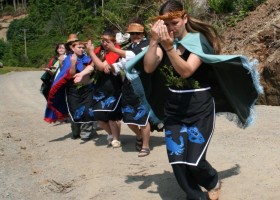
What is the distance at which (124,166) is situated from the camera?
5973 mm

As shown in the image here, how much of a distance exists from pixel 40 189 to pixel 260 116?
3.99m

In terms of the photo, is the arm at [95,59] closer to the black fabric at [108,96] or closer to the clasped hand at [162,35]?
the black fabric at [108,96]

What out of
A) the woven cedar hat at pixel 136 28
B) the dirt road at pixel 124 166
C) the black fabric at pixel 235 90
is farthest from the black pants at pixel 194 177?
the woven cedar hat at pixel 136 28

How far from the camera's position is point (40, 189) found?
567 centimetres

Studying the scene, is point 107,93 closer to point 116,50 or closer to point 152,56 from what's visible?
point 116,50

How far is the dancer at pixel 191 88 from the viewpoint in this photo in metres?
4.12

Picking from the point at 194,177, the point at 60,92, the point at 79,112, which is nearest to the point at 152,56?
the point at 194,177

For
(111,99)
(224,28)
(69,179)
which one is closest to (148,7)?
(224,28)

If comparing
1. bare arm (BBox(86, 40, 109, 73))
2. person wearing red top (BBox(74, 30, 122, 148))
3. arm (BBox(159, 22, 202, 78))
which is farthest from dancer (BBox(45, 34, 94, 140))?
arm (BBox(159, 22, 202, 78))

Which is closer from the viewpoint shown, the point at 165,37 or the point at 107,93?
the point at 165,37

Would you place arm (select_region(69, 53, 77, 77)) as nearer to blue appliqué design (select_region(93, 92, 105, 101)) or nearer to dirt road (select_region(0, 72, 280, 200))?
blue appliqué design (select_region(93, 92, 105, 101))

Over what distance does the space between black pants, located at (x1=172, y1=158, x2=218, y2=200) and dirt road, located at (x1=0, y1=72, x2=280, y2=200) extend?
A: 17.6 inches

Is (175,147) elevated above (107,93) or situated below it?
above

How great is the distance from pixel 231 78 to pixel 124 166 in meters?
2.05
